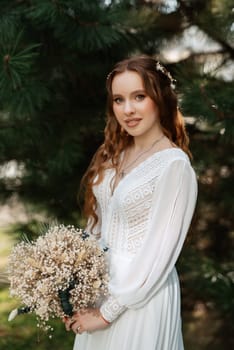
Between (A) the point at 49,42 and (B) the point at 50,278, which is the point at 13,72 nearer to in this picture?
(A) the point at 49,42

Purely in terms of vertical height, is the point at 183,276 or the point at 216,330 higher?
the point at 183,276

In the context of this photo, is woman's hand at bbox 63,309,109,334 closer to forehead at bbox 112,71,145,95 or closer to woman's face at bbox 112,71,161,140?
woman's face at bbox 112,71,161,140

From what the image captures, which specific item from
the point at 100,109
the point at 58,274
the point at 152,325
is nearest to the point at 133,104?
the point at 58,274

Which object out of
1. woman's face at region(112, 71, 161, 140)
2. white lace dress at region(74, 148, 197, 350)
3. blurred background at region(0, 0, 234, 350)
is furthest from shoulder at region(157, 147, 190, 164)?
blurred background at region(0, 0, 234, 350)

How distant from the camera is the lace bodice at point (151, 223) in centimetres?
171

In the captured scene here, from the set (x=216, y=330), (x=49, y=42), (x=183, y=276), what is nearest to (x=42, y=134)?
(x=49, y=42)

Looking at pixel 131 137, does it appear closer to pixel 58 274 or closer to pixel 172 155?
pixel 172 155

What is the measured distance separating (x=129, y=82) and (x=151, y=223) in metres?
0.44

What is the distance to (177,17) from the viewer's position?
2.84 meters

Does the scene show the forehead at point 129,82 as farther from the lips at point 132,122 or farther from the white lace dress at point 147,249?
the white lace dress at point 147,249

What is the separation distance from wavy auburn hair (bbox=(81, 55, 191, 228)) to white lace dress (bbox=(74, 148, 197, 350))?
0.14 m

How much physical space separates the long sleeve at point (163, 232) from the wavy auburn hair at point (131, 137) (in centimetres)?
25

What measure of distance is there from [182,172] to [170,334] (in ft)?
1.69

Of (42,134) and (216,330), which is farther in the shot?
(216,330)
